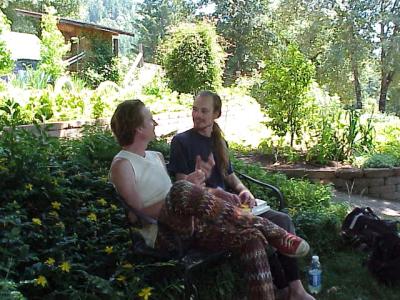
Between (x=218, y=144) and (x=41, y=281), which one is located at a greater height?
(x=218, y=144)

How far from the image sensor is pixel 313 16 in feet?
62.7

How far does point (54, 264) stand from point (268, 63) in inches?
198

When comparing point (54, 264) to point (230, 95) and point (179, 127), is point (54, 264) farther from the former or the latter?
point (230, 95)

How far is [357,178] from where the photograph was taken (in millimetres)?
6137

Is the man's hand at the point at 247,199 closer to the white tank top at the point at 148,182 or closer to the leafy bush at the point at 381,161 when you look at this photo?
the white tank top at the point at 148,182

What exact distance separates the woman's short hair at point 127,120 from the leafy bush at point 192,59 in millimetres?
8467

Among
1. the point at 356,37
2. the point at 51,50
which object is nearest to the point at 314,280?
the point at 51,50

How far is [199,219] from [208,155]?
2.40 ft

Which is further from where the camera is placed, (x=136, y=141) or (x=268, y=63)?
(x=268, y=63)

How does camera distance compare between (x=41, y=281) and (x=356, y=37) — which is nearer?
(x=41, y=281)

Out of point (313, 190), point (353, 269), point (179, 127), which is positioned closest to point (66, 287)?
point (353, 269)

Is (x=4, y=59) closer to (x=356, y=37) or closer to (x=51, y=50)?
(x=51, y=50)

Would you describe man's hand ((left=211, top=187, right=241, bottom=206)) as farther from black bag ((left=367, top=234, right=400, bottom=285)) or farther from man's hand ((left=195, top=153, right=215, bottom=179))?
black bag ((left=367, top=234, right=400, bottom=285))

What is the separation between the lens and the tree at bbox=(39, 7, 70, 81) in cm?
1180
